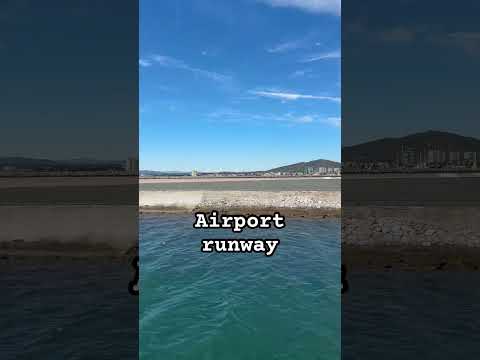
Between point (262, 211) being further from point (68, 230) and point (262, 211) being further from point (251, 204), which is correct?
point (68, 230)

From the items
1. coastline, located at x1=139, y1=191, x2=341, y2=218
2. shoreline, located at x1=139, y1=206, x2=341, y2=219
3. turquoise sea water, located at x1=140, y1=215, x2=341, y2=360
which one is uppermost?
coastline, located at x1=139, y1=191, x2=341, y2=218

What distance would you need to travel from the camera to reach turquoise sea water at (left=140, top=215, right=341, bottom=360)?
7371 mm

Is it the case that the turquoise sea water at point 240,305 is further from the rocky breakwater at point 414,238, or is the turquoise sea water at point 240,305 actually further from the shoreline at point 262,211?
the shoreline at point 262,211

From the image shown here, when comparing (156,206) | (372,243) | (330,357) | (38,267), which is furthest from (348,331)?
(156,206)

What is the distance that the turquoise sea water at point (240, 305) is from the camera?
290 inches

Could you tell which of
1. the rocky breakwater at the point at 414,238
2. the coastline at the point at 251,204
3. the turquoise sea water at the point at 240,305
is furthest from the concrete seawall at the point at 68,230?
the coastline at the point at 251,204

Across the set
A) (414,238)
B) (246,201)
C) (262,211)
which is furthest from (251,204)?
(414,238)

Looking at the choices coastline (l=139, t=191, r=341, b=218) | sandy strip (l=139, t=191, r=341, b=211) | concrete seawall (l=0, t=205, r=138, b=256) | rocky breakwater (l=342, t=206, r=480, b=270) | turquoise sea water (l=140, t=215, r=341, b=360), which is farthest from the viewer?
sandy strip (l=139, t=191, r=341, b=211)

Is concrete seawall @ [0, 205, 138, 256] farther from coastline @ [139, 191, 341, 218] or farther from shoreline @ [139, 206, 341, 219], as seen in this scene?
coastline @ [139, 191, 341, 218]

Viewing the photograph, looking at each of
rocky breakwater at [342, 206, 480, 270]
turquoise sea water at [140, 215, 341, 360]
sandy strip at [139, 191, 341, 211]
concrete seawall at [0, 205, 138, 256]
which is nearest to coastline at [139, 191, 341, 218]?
sandy strip at [139, 191, 341, 211]

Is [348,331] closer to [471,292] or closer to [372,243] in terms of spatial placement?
[471,292]

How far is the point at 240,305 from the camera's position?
9.84 metres

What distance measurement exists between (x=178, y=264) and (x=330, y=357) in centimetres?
917

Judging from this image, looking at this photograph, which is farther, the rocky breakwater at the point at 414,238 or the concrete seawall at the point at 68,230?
the concrete seawall at the point at 68,230
